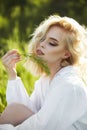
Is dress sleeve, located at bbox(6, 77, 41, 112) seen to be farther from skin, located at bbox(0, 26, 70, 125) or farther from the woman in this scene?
skin, located at bbox(0, 26, 70, 125)

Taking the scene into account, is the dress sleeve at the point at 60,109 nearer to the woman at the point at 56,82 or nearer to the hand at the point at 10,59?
the woman at the point at 56,82

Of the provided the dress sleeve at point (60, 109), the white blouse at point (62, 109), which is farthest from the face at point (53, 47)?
the dress sleeve at point (60, 109)

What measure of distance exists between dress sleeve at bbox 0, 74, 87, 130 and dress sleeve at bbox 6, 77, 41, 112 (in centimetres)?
50

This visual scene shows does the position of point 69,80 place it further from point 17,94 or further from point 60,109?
point 17,94

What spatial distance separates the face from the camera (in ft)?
16.8

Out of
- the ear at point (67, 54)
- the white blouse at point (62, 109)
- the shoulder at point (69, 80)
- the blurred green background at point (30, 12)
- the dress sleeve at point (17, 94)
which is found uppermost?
the ear at point (67, 54)

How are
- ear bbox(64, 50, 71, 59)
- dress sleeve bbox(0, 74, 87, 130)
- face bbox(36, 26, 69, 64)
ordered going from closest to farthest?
dress sleeve bbox(0, 74, 87, 130), face bbox(36, 26, 69, 64), ear bbox(64, 50, 71, 59)

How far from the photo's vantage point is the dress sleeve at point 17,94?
Result: 5309 mm

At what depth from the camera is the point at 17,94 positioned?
535 cm

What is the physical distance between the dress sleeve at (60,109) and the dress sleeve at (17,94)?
50cm

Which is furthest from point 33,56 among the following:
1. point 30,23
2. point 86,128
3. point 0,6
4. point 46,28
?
point 0,6

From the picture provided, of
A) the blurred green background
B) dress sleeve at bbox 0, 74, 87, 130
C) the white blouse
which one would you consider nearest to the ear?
the white blouse

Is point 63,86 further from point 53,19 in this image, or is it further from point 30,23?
point 30,23

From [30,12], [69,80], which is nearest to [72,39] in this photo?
[69,80]
